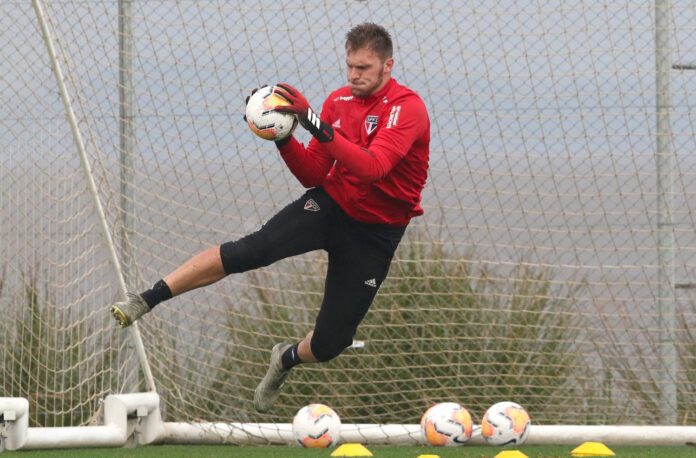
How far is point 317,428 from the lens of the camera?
841cm

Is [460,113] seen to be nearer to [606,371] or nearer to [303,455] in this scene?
[606,371]

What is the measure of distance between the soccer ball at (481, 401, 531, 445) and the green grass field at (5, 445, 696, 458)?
0.32 feet

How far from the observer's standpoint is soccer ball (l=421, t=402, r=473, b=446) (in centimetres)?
838

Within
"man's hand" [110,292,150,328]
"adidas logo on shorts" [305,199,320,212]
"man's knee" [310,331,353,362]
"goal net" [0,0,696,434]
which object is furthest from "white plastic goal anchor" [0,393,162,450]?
"adidas logo on shorts" [305,199,320,212]

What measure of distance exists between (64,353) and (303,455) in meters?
2.04

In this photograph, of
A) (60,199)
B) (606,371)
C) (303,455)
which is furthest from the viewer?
(606,371)

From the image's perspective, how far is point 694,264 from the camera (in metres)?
9.22

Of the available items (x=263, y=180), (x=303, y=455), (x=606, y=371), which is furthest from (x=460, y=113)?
(x=303, y=455)

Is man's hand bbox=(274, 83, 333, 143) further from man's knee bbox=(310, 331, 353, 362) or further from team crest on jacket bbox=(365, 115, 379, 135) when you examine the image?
man's knee bbox=(310, 331, 353, 362)

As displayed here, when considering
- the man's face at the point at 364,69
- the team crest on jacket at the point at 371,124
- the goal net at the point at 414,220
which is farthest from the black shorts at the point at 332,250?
the goal net at the point at 414,220

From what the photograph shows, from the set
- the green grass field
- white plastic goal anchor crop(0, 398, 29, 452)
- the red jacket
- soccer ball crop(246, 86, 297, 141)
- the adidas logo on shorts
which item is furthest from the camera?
the green grass field

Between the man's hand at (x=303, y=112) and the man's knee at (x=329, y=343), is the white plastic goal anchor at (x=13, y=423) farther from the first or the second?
the man's hand at (x=303, y=112)

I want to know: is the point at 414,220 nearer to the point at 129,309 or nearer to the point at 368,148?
the point at 368,148

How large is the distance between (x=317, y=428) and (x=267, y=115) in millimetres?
2708
